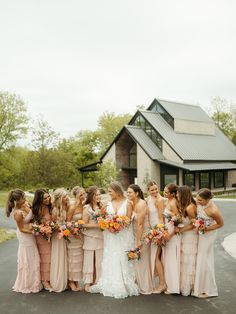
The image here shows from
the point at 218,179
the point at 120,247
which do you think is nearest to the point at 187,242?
the point at 120,247

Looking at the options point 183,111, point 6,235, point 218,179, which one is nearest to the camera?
point 6,235

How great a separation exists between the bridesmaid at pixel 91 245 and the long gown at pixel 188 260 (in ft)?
5.71

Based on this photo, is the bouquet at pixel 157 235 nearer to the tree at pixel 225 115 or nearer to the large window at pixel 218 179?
the large window at pixel 218 179

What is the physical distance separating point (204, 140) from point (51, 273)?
1399 inches

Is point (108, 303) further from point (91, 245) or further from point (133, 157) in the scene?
point (133, 157)

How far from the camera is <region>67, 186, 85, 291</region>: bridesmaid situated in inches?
307

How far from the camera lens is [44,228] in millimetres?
7551

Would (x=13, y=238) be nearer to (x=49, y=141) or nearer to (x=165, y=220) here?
(x=165, y=220)

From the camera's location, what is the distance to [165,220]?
770 cm

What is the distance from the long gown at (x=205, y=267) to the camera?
7.31 m

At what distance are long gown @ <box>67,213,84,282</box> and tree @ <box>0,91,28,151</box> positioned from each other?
155ft

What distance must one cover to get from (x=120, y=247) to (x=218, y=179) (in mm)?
34590

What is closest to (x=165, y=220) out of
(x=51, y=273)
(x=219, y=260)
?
(x=51, y=273)

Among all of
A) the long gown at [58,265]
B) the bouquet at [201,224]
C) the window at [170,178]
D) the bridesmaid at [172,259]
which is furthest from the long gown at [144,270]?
the window at [170,178]
